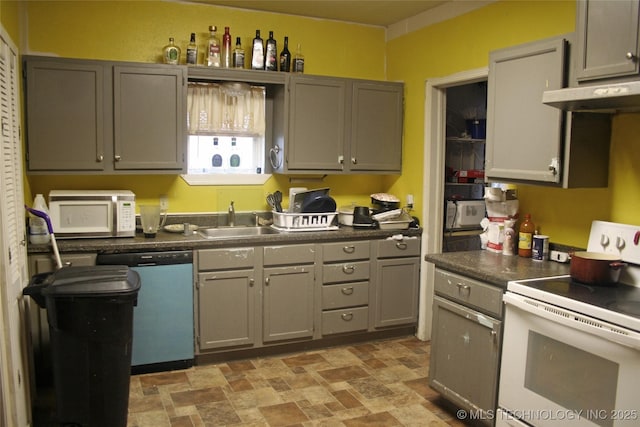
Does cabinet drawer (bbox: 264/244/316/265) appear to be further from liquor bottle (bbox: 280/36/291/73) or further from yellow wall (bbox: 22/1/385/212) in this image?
liquor bottle (bbox: 280/36/291/73)

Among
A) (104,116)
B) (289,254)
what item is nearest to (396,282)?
(289,254)

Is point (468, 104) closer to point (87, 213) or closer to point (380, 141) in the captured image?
point (380, 141)

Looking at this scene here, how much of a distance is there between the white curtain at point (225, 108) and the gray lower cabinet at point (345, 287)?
1.18 meters

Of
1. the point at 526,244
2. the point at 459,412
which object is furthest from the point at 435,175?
the point at 459,412

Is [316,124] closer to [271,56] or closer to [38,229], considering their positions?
[271,56]

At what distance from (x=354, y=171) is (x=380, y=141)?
0.34 meters

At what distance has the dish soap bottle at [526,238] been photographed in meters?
3.11

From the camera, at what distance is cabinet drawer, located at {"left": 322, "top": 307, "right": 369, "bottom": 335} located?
13.3 feet

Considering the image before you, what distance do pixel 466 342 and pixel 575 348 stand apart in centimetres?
70

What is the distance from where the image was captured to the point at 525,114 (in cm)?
286

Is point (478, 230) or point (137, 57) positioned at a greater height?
point (137, 57)

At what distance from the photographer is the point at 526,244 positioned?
3.12m

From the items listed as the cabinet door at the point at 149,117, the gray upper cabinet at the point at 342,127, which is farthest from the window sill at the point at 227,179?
the cabinet door at the point at 149,117

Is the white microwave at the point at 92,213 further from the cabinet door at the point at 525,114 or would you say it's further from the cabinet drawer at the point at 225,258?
the cabinet door at the point at 525,114
